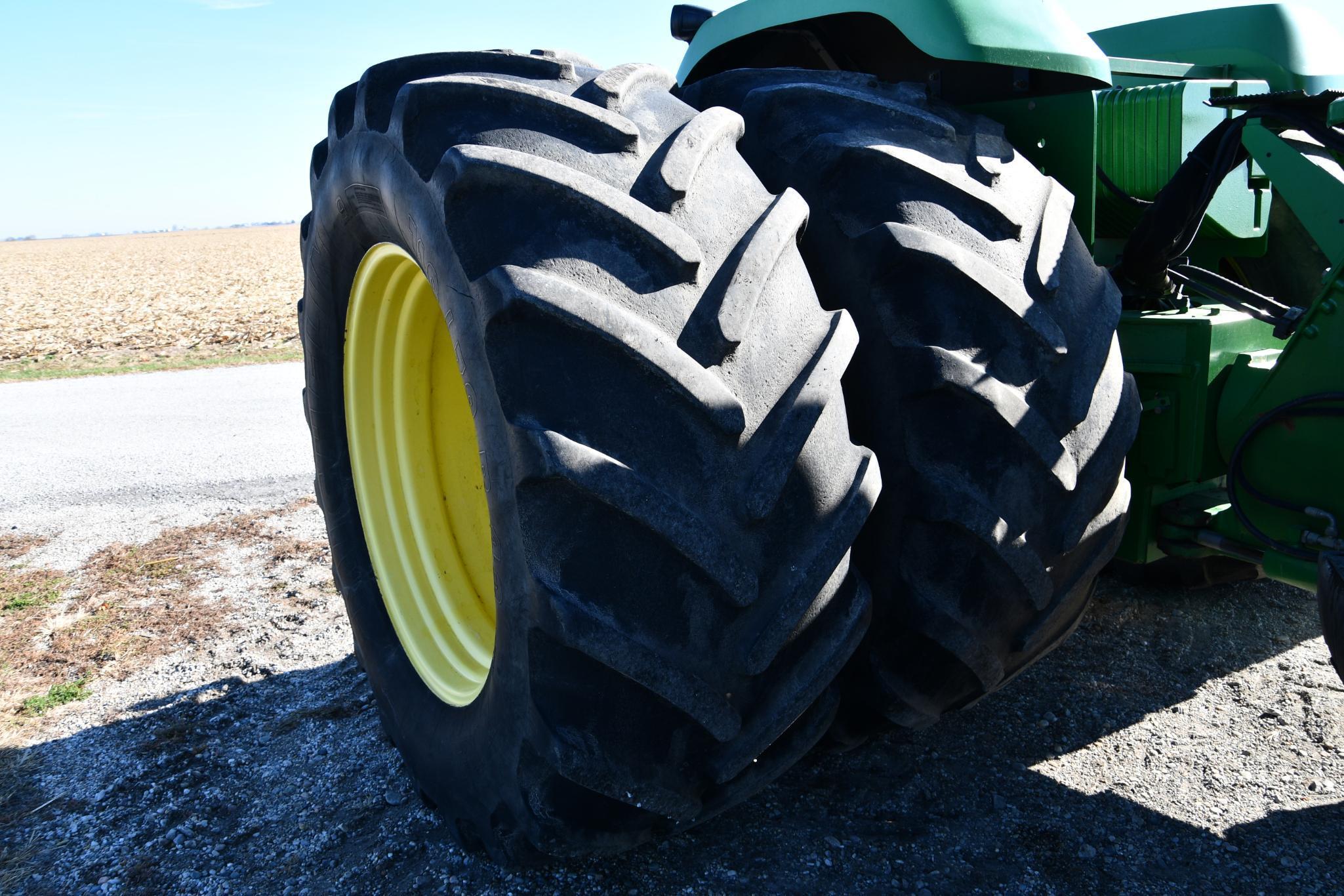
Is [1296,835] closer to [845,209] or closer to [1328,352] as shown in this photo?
[1328,352]

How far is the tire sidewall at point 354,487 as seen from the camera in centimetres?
141

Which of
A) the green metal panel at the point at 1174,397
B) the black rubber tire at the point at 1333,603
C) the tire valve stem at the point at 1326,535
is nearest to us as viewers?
the black rubber tire at the point at 1333,603

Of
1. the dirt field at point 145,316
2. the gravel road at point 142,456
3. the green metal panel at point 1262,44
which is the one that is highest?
the green metal panel at point 1262,44

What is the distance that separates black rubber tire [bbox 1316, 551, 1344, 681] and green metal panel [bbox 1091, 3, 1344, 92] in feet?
4.78

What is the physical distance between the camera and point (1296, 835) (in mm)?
1871

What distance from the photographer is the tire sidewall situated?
141 centimetres

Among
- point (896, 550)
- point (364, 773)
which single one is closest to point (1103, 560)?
point (896, 550)

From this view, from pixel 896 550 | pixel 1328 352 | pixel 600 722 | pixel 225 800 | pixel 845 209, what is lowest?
pixel 225 800

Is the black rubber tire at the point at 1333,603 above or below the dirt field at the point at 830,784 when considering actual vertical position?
above

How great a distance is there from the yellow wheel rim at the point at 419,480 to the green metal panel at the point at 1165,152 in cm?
149

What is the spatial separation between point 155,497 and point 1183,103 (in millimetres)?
4442

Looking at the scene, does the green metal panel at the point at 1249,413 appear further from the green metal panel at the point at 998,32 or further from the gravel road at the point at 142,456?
the gravel road at the point at 142,456

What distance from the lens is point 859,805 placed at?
2020 mm

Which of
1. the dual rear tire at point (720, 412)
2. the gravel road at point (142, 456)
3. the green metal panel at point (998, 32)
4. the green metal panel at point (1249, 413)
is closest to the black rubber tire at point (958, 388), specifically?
the dual rear tire at point (720, 412)
